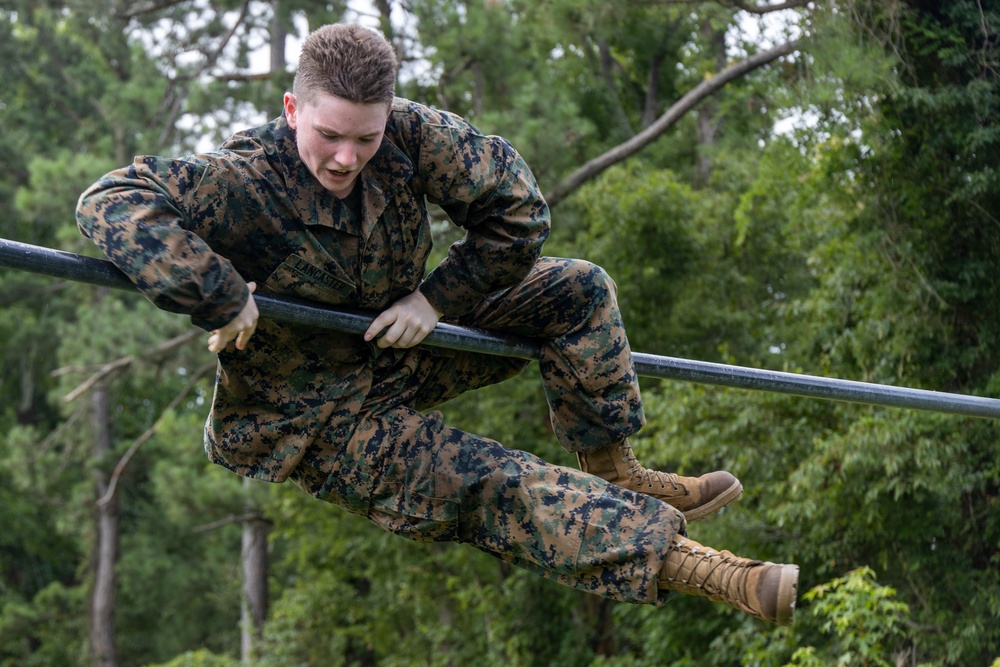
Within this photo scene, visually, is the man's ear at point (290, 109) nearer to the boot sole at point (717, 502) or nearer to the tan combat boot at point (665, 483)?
the tan combat boot at point (665, 483)

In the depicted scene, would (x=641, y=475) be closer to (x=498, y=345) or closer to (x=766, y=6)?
(x=498, y=345)

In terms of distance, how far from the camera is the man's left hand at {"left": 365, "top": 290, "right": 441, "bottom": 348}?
8.53 ft

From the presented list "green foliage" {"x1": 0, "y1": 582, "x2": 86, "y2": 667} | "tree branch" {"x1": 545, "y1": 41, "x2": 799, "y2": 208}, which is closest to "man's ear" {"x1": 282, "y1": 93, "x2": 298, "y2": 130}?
"tree branch" {"x1": 545, "y1": 41, "x2": 799, "y2": 208}

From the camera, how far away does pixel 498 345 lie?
9.05ft

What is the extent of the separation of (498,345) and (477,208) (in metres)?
0.33

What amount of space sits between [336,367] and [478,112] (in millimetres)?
8387

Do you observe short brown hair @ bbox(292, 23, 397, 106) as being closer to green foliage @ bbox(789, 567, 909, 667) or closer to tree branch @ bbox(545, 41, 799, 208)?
green foliage @ bbox(789, 567, 909, 667)

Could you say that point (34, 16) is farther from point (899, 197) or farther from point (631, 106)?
point (899, 197)

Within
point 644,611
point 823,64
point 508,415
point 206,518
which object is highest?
point 823,64

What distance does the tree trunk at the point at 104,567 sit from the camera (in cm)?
1642

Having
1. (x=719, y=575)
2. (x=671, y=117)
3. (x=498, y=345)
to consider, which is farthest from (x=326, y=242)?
(x=671, y=117)

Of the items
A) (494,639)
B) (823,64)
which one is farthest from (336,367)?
(494,639)

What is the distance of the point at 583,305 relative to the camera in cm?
272

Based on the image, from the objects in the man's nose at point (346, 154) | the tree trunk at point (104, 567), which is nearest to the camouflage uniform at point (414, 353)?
the man's nose at point (346, 154)
